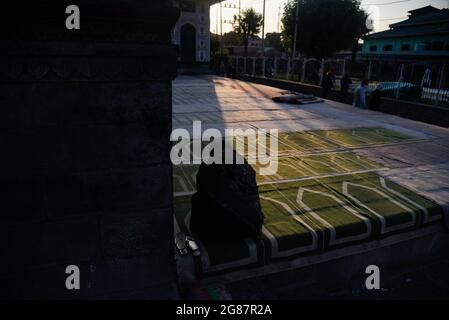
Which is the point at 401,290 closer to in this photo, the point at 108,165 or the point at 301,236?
the point at 301,236

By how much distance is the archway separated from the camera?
2700 centimetres

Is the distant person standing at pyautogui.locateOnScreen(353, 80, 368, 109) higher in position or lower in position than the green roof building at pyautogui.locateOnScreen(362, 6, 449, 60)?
lower

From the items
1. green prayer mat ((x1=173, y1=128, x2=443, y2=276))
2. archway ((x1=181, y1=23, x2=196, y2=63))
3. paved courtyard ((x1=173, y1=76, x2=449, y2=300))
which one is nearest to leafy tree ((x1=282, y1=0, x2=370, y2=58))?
archway ((x1=181, y1=23, x2=196, y2=63))

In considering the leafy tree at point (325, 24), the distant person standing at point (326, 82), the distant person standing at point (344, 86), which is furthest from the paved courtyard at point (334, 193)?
the leafy tree at point (325, 24)

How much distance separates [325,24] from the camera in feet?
107

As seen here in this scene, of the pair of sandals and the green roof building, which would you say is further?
the green roof building

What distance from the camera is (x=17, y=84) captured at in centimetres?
212

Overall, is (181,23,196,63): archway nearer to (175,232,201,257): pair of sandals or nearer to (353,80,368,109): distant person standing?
(353,80,368,109): distant person standing

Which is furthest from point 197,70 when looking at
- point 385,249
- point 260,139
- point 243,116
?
point 385,249

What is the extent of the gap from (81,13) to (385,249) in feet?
12.2

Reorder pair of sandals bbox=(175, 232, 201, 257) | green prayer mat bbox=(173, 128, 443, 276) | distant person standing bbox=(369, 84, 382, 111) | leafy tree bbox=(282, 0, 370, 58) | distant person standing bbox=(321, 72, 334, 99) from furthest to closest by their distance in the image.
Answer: leafy tree bbox=(282, 0, 370, 58) → distant person standing bbox=(321, 72, 334, 99) → distant person standing bbox=(369, 84, 382, 111) → green prayer mat bbox=(173, 128, 443, 276) → pair of sandals bbox=(175, 232, 201, 257)

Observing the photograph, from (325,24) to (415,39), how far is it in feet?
31.3

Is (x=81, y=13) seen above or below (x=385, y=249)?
above

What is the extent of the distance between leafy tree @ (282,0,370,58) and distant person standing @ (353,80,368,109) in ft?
77.4
